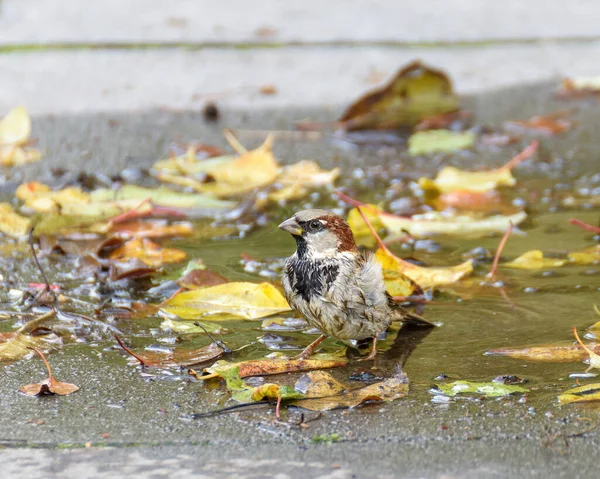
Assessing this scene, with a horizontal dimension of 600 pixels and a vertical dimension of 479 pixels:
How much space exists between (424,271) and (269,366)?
1.01 metres

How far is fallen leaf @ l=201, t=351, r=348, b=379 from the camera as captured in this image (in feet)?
9.04

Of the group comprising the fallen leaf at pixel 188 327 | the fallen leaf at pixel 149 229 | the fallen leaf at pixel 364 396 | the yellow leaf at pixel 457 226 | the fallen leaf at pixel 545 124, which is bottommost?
the fallen leaf at pixel 188 327

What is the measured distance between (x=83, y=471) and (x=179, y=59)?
463 centimetres

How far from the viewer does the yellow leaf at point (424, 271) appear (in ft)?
11.7

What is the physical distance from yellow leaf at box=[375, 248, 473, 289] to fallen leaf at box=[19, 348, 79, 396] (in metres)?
1.38

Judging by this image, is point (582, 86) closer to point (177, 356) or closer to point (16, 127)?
point (16, 127)

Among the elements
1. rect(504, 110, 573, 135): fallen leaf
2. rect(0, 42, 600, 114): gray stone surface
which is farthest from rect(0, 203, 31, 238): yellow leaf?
rect(504, 110, 573, 135): fallen leaf

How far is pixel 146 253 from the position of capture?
12.9 feet

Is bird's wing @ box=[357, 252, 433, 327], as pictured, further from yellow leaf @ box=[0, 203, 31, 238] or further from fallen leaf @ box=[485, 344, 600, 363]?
yellow leaf @ box=[0, 203, 31, 238]

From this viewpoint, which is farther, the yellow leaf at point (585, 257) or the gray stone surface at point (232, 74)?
the gray stone surface at point (232, 74)

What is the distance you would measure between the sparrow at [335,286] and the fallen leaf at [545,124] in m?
2.99

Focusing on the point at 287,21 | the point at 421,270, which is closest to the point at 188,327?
the point at 421,270

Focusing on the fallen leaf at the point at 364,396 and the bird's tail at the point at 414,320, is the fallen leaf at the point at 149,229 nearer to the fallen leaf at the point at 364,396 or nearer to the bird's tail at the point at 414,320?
the bird's tail at the point at 414,320

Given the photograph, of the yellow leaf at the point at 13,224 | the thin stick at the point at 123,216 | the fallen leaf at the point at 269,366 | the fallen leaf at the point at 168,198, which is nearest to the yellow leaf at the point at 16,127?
the fallen leaf at the point at 168,198
